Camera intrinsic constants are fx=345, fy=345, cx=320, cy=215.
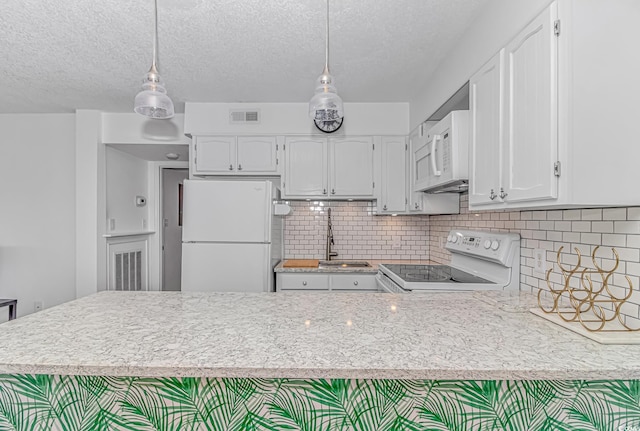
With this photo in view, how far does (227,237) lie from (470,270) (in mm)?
1938

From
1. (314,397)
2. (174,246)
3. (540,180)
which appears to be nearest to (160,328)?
(314,397)

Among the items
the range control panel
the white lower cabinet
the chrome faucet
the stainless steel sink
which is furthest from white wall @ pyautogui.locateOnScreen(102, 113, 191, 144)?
the range control panel

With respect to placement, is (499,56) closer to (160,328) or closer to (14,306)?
(160,328)

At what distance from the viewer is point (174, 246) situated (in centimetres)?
495

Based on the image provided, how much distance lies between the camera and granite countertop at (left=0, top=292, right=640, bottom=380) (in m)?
0.91

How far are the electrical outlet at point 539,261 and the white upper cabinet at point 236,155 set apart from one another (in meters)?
2.25

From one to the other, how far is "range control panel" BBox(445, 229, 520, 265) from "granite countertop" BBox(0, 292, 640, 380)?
525mm

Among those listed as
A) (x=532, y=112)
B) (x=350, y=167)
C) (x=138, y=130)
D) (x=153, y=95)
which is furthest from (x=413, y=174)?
(x=138, y=130)

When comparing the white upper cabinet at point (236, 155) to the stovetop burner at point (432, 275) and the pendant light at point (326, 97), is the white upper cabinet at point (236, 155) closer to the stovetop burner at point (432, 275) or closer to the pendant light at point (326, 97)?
the stovetop burner at point (432, 275)

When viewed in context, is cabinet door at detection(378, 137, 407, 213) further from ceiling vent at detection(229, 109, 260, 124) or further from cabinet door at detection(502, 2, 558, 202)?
cabinet door at detection(502, 2, 558, 202)

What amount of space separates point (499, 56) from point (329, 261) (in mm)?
2387

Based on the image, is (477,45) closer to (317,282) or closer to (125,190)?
(317,282)

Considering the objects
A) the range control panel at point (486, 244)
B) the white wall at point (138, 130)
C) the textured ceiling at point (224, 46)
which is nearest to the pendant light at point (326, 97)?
the textured ceiling at point (224, 46)

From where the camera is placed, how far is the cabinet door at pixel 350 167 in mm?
3312
